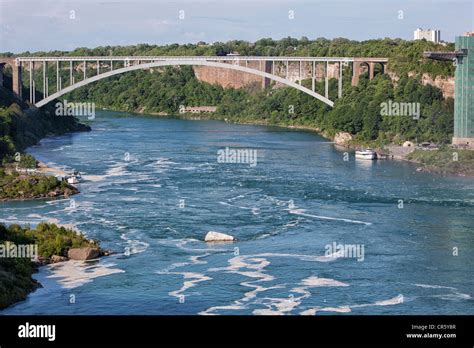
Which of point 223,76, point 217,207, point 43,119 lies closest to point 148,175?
point 217,207

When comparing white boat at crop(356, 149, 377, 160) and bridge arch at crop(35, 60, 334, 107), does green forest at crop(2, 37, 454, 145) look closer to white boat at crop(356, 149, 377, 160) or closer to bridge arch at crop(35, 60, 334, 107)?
bridge arch at crop(35, 60, 334, 107)

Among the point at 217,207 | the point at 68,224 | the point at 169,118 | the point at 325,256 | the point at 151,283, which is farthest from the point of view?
the point at 169,118

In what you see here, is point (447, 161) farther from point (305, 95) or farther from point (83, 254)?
point (305, 95)

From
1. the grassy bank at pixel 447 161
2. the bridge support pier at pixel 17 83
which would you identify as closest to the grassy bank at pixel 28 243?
the grassy bank at pixel 447 161

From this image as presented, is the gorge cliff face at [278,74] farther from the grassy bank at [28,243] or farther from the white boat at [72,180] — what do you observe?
the grassy bank at [28,243]

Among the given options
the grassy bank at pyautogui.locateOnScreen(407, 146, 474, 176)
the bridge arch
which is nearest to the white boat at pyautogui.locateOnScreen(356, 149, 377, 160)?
the grassy bank at pyautogui.locateOnScreen(407, 146, 474, 176)

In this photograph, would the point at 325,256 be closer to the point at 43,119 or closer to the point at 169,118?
the point at 43,119
